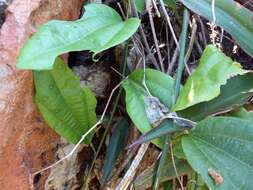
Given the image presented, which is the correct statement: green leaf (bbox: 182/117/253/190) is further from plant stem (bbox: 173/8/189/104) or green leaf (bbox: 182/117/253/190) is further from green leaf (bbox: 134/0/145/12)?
green leaf (bbox: 134/0/145/12)

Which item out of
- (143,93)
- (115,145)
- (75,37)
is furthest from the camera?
(115,145)

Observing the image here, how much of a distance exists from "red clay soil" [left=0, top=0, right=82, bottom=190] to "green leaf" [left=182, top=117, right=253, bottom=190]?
10.9 inches

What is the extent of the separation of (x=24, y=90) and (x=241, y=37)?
41 cm

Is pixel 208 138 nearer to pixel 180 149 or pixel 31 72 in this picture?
pixel 180 149

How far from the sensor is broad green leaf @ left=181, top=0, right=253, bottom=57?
866 millimetres

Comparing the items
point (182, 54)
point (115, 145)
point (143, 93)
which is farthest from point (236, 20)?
point (115, 145)

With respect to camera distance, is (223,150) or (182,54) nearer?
(223,150)

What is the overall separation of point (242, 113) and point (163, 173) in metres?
0.19

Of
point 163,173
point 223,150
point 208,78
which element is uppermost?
point 208,78

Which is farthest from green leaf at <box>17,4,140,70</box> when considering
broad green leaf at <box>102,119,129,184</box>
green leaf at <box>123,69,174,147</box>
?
broad green leaf at <box>102,119,129,184</box>

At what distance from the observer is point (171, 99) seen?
815 millimetres

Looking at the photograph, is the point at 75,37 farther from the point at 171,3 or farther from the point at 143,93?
the point at 171,3

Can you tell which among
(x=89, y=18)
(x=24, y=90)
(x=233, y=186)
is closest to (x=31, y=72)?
(x=24, y=90)

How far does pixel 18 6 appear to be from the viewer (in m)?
0.76
